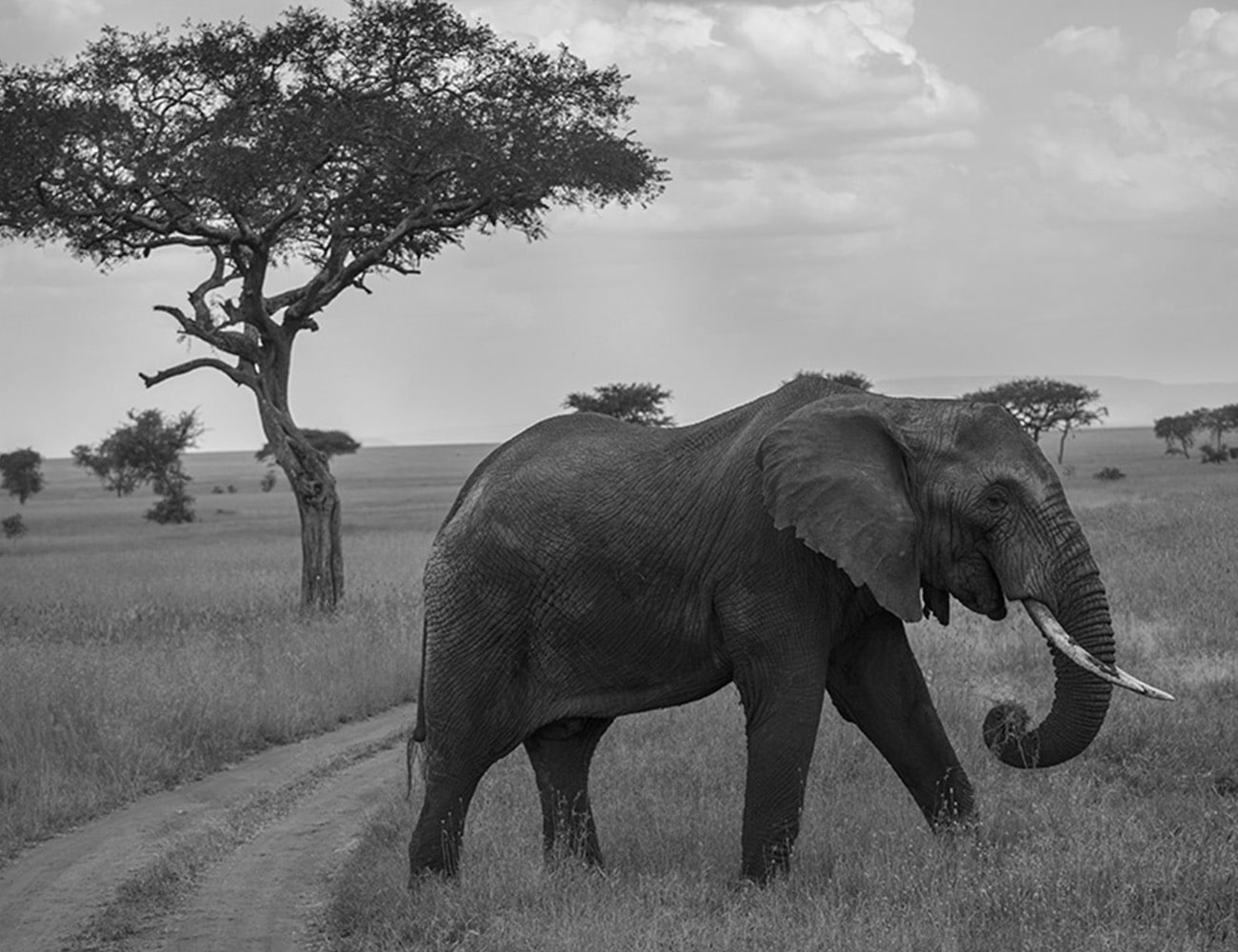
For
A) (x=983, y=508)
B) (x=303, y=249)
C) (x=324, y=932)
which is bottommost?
(x=324, y=932)

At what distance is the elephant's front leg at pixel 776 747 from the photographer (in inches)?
319

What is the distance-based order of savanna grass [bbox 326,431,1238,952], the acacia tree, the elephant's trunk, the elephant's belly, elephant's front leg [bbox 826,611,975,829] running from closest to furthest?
savanna grass [bbox 326,431,1238,952] < the elephant's trunk < the elephant's belly < elephant's front leg [bbox 826,611,975,829] < the acacia tree

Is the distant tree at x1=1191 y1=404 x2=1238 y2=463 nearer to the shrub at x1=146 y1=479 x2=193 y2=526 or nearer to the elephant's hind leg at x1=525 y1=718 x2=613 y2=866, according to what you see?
the shrub at x1=146 y1=479 x2=193 y2=526

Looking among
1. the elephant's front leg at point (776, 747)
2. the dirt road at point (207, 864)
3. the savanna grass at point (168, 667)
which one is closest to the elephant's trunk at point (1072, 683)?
the elephant's front leg at point (776, 747)

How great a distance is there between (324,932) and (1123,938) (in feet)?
13.0

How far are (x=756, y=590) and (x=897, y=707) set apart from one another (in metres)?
1.21

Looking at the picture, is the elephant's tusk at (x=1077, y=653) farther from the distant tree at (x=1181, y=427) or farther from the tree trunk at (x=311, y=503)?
the distant tree at (x=1181, y=427)

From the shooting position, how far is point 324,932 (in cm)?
874

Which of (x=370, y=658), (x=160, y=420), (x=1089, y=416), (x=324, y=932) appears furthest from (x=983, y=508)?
(x=1089, y=416)

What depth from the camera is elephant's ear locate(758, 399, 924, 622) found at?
7.81 m

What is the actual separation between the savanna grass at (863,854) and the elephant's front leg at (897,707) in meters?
0.27

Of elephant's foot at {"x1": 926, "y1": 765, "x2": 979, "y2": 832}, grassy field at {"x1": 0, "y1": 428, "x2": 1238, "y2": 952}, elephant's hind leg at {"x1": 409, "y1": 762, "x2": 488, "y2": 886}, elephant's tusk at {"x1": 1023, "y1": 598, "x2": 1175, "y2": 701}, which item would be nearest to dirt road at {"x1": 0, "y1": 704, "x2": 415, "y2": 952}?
grassy field at {"x1": 0, "y1": 428, "x2": 1238, "y2": 952}

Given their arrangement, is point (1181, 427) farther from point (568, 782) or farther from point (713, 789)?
point (568, 782)

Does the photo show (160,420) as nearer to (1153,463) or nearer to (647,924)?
(1153,463)
